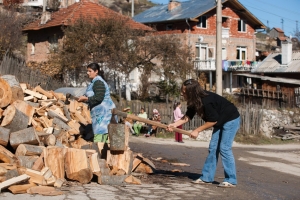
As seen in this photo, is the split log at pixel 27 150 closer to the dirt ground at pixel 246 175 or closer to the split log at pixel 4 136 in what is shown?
the split log at pixel 4 136

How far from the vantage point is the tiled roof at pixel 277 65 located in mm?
43094

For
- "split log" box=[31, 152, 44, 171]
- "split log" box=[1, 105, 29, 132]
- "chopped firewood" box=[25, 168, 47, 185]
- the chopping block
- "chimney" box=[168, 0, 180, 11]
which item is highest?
"chimney" box=[168, 0, 180, 11]

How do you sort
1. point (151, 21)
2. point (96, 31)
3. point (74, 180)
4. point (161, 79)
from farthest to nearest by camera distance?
point (151, 21)
point (161, 79)
point (96, 31)
point (74, 180)

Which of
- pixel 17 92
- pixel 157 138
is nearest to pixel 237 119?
pixel 17 92

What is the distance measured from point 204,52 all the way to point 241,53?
19.4 feet

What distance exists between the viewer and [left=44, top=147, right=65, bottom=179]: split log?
25.7 ft

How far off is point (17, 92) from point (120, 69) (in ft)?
76.9

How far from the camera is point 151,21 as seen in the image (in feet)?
159

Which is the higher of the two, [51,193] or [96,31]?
[96,31]

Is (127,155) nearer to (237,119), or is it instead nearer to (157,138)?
(237,119)

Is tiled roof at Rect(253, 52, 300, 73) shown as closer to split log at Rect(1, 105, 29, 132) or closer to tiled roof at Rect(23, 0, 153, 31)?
tiled roof at Rect(23, 0, 153, 31)

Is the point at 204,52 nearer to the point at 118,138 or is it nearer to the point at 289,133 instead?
the point at 289,133

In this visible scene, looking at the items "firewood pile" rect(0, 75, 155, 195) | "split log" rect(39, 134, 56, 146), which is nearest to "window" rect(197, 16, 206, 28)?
"firewood pile" rect(0, 75, 155, 195)

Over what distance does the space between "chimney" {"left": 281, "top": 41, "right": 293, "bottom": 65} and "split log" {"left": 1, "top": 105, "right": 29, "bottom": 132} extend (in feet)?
123
